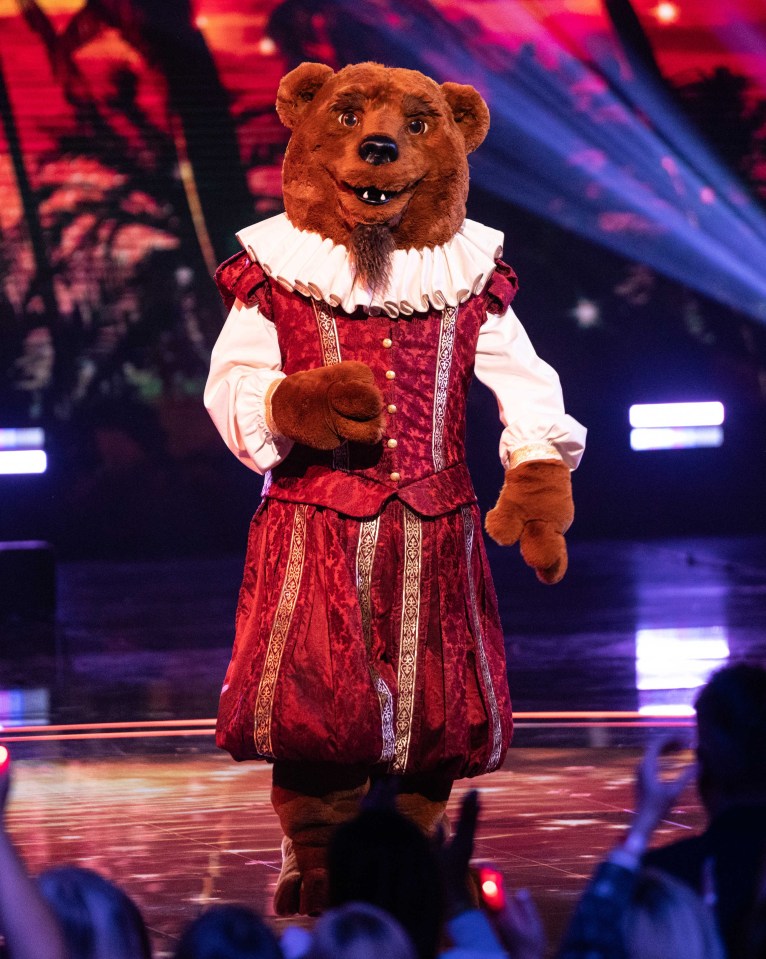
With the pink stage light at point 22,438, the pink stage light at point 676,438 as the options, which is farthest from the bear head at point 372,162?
the pink stage light at point 676,438

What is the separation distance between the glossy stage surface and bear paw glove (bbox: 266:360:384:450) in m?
0.90

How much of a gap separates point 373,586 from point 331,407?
35 centimetres

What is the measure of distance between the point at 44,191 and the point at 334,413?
7.39 metres

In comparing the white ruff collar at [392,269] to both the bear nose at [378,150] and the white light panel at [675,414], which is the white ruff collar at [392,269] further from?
the white light panel at [675,414]

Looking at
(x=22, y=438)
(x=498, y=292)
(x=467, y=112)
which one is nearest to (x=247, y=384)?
(x=498, y=292)

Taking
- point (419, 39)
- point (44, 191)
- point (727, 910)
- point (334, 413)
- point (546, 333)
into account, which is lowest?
point (727, 910)

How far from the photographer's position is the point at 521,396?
341 centimetres

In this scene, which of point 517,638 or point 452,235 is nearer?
point 452,235

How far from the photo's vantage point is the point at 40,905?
5.71 feet

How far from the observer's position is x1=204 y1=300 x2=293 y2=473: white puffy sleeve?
3.21 m

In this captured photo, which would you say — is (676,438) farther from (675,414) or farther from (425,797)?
(425,797)

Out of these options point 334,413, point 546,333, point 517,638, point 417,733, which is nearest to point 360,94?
point 334,413

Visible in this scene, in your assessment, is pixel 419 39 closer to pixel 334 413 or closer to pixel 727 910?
pixel 334 413

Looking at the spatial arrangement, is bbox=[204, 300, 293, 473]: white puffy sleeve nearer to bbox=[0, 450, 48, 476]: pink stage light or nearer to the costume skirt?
the costume skirt
